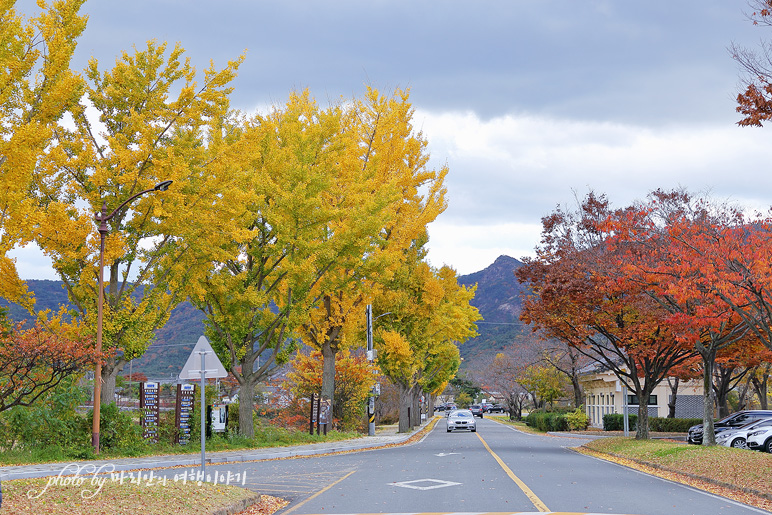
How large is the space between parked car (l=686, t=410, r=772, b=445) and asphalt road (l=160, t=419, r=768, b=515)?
9.92m

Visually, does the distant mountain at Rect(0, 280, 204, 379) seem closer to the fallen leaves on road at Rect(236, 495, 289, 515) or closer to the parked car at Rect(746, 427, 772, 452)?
the parked car at Rect(746, 427, 772, 452)

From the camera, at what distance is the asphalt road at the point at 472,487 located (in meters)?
11.1

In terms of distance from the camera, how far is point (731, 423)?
3066 cm

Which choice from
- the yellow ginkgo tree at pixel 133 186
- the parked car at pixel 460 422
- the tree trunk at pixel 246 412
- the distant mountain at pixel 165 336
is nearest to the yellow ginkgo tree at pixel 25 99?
the yellow ginkgo tree at pixel 133 186

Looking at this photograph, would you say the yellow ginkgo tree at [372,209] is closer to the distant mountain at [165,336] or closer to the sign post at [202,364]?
the sign post at [202,364]

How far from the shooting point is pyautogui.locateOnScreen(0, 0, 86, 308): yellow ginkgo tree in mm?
14789

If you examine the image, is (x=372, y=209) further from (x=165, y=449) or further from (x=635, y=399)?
(x=635, y=399)

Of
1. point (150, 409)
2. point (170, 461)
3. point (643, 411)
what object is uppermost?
point (150, 409)

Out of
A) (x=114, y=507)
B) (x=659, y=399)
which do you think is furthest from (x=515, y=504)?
(x=659, y=399)

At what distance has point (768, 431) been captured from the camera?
24703 mm

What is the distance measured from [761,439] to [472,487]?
15.7 m

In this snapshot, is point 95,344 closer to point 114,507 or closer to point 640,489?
point 114,507

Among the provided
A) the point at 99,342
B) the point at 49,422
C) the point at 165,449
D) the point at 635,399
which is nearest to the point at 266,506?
the point at 99,342

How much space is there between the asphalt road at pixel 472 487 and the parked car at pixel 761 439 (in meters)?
6.90
